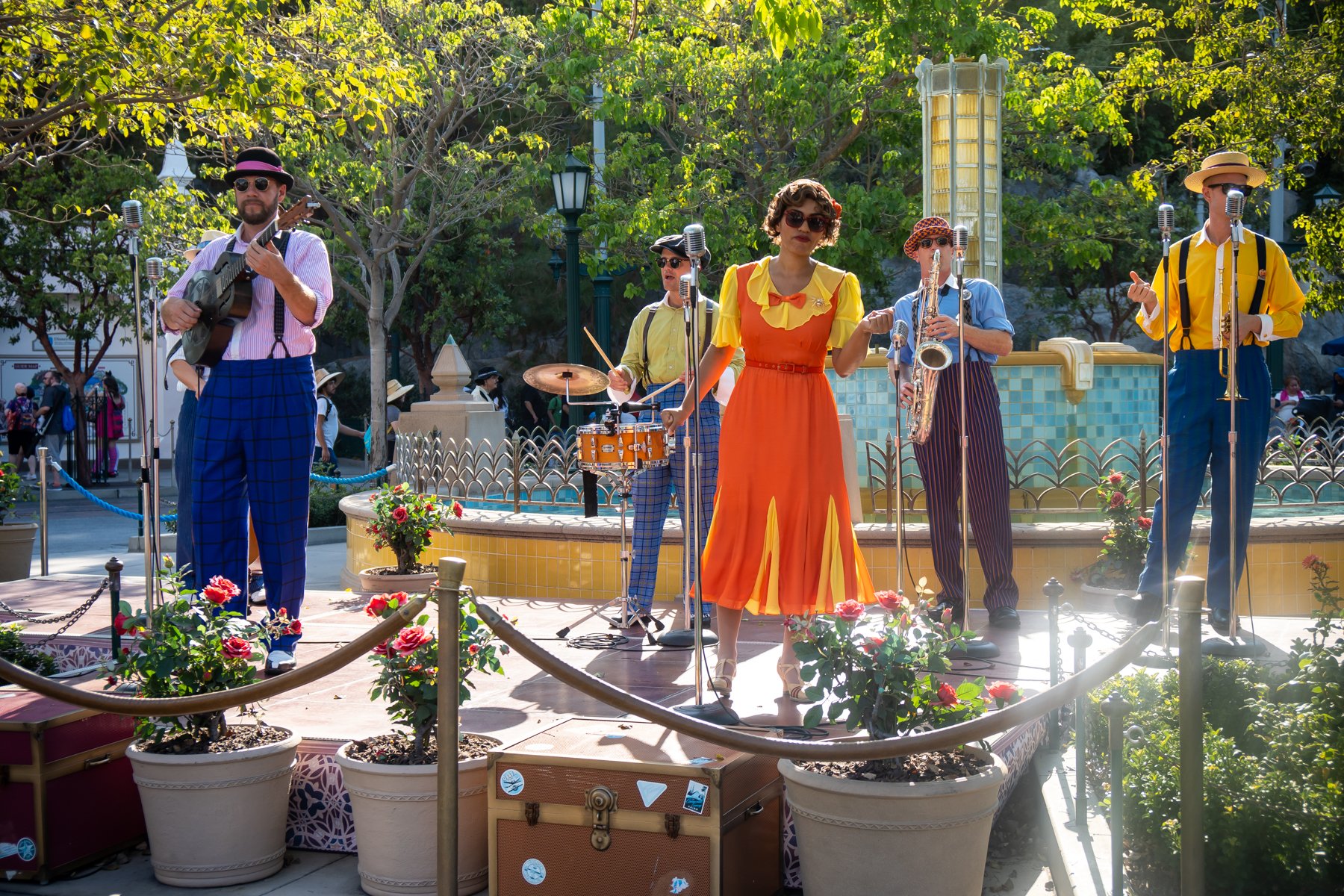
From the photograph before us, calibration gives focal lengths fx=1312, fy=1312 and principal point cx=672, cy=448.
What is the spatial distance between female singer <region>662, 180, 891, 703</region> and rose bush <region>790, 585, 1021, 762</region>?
1058mm

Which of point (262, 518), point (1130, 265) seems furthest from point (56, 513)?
point (1130, 265)

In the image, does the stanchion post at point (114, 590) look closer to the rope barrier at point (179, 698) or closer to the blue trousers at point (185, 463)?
the rope barrier at point (179, 698)

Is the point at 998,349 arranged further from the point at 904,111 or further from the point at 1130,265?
the point at 1130,265

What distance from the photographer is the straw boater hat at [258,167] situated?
5.54m

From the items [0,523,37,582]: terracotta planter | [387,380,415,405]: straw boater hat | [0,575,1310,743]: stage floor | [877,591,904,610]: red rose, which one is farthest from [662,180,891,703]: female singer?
[387,380,415,405]: straw boater hat

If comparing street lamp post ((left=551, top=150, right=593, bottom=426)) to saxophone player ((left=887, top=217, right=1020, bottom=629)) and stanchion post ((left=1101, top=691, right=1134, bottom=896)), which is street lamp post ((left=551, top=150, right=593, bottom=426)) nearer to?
saxophone player ((left=887, top=217, right=1020, bottom=629))

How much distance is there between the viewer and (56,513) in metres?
20.5

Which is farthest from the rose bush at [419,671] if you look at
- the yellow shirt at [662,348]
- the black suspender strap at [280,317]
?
the yellow shirt at [662,348]

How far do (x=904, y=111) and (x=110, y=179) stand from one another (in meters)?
14.6

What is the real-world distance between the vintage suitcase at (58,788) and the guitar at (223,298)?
158 cm

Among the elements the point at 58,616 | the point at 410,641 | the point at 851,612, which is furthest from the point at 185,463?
the point at 851,612

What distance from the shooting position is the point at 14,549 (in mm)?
10766

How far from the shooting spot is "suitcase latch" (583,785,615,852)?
3.87 metres

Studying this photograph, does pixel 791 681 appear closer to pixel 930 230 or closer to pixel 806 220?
pixel 806 220
